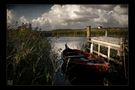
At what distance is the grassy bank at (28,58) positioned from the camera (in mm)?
3318

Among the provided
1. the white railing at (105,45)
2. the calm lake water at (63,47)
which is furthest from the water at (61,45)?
the white railing at (105,45)

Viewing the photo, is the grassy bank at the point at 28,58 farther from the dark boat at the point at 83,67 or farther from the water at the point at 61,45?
the dark boat at the point at 83,67

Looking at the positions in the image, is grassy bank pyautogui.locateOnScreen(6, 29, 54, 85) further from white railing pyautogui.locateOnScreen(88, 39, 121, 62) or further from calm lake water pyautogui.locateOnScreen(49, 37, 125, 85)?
white railing pyautogui.locateOnScreen(88, 39, 121, 62)

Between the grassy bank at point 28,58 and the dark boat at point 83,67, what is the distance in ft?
0.64

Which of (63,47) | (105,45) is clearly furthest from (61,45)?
(105,45)

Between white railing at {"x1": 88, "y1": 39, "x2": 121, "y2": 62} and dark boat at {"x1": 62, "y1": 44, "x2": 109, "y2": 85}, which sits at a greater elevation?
white railing at {"x1": 88, "y1": 39, "x2": 121, "y2": 62}

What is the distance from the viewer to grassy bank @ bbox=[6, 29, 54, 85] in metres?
3.32

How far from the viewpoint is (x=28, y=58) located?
3336 millimetres

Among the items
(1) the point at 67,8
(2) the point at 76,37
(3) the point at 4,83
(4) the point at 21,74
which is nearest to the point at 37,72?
(4) the point at 21,74

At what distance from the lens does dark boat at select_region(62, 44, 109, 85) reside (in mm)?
3342

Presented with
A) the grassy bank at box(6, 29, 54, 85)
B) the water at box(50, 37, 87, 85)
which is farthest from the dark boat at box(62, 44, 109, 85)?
the grassy bank at box(6, 29, 54, 85)

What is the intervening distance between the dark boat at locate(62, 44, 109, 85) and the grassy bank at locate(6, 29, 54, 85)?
0.64 feet

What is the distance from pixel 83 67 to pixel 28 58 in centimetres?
64

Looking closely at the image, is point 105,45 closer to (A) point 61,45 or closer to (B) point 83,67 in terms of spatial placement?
(B) point 83,67
